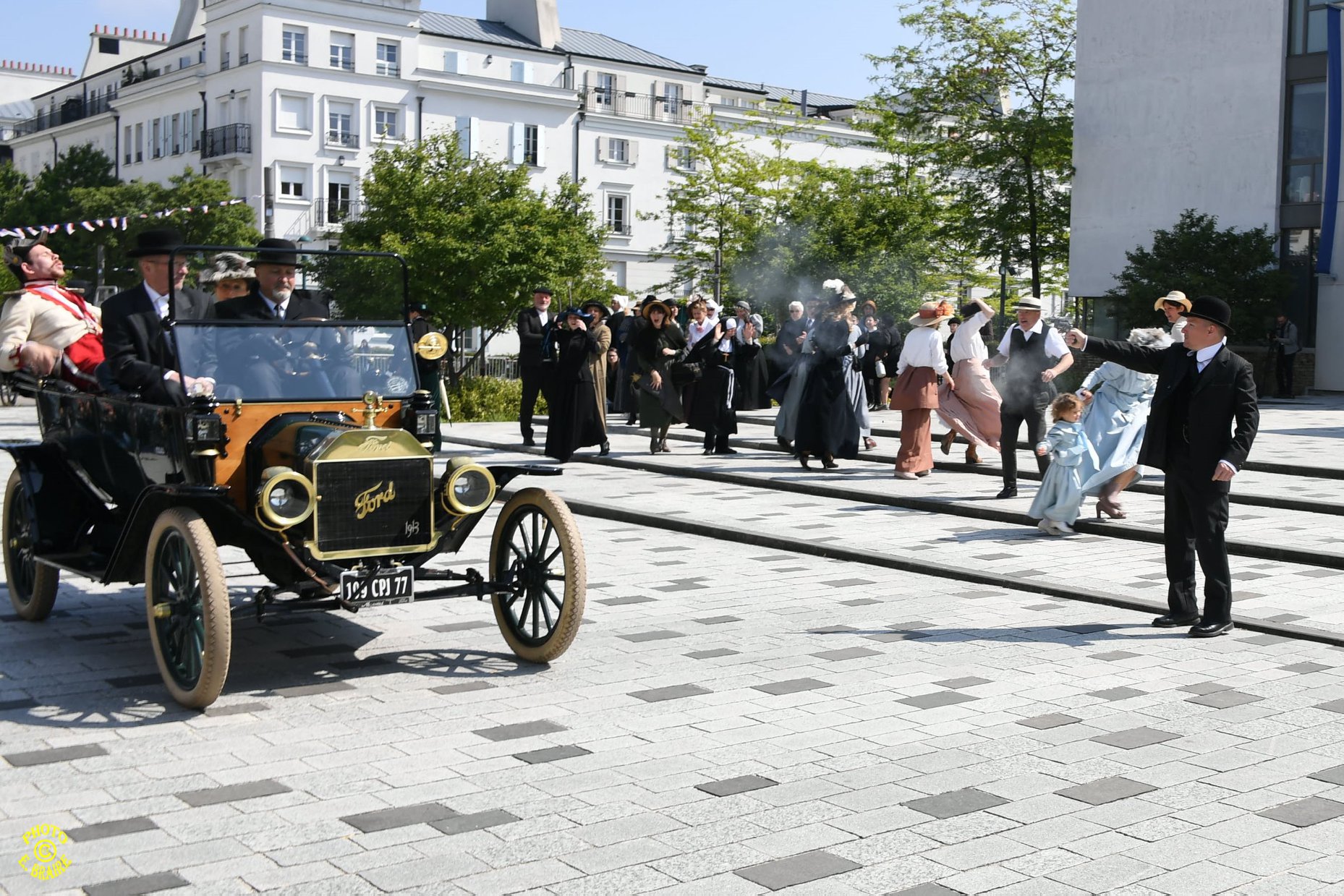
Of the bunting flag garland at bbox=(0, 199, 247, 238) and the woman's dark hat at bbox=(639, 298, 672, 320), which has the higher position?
the bunting flag garland at bbox=(0, 199, 247, 238)

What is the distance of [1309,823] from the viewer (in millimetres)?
4965

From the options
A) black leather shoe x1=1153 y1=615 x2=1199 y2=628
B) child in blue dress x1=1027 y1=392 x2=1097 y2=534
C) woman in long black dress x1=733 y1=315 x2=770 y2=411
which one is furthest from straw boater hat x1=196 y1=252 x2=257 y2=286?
woman in long black dress x1=733 y1=315 x2=770 y2=411

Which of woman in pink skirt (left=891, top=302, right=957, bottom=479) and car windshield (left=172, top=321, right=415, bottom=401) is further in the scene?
woman in pink skirt (left=891, top=302, right=957, bottom=479)

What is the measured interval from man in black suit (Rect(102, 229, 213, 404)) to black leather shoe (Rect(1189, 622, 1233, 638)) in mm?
5266

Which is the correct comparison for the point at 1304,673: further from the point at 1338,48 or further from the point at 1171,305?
the point at 1338,48

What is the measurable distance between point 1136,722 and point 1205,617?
2198 mm

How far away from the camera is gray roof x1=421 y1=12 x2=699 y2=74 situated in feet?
243

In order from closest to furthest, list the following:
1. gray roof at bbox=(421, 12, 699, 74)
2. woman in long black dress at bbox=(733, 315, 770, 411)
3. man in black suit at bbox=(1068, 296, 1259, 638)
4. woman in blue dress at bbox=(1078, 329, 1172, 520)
Answer: 1. man in black suit at bbox=(1068, 296, 1259, 638)
2. woman in blue dress at bbox=(1078, 329, 1172, 520)
3. woman in long black dress at bbox=(733, 315, 770, 411)
4. gray roof at bbox=(421, 12, 699, 74)

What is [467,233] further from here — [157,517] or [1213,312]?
[157,517]

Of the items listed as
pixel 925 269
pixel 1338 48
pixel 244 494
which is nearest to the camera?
pixel 244 494

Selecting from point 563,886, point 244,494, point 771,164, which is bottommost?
point 563,886

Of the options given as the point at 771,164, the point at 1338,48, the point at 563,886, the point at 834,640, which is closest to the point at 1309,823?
the point at 563,886

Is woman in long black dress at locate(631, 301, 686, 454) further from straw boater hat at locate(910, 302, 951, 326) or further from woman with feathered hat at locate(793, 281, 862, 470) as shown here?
straw boater hat at locate(910, 302, 951, 326)

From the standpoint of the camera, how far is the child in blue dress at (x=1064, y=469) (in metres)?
11.8
